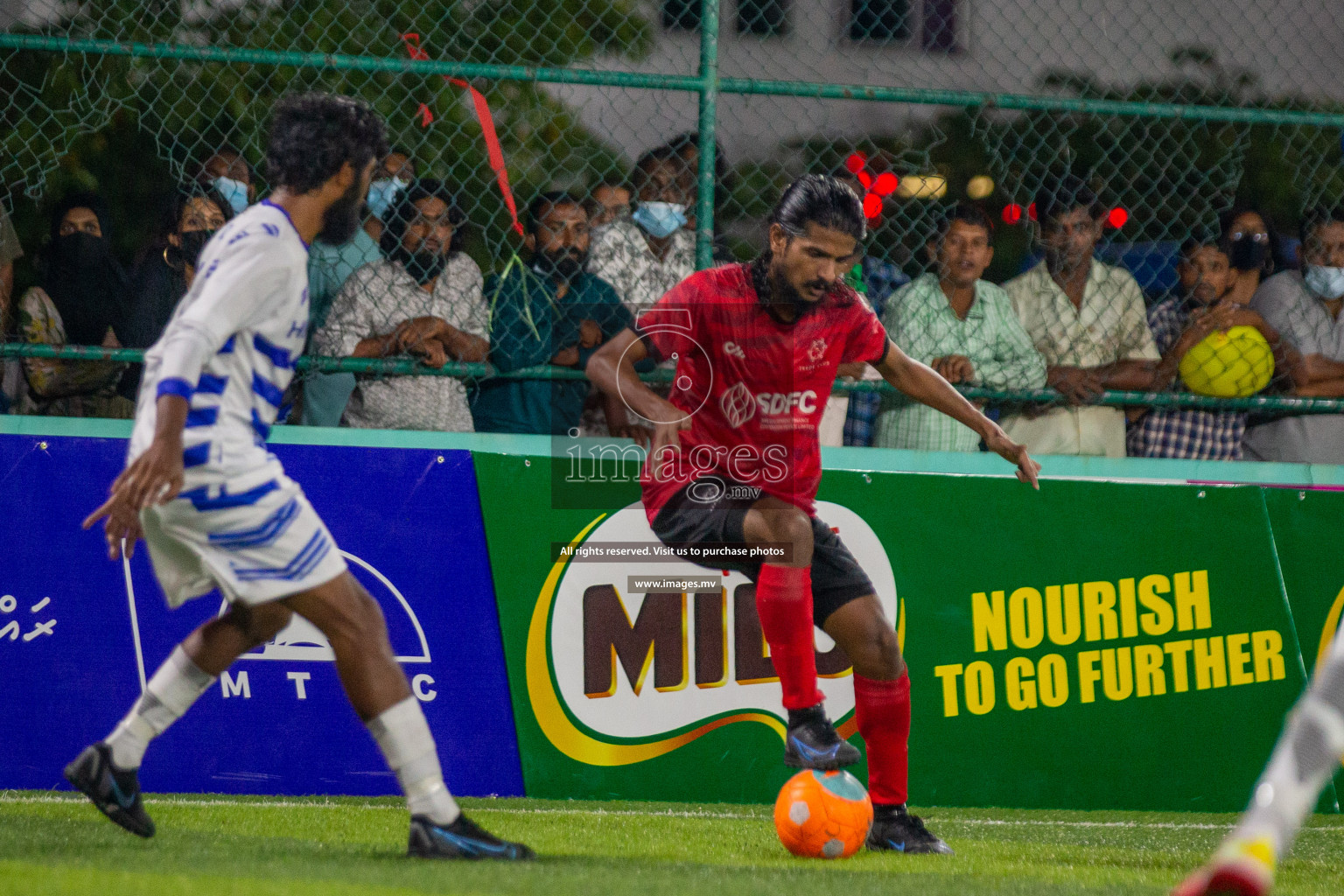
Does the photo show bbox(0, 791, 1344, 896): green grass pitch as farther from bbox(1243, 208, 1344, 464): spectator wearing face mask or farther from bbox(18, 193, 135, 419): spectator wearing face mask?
bbox(1243, 208, 1344, 464): spectator wearing face mask

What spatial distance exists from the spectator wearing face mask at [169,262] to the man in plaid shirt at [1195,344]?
4409 mm

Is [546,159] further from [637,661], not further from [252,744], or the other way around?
[252,744]

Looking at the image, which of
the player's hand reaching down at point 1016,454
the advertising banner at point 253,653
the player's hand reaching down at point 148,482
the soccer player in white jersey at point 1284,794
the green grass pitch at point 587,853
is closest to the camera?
the soccer player in white jersey at point 1284,794

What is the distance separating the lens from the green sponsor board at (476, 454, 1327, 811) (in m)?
6.54

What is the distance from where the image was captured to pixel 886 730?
516cm

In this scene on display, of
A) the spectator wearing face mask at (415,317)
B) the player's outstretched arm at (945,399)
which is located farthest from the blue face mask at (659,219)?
the player's outstretched arm at (945,399)

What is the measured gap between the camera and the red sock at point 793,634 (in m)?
4.89

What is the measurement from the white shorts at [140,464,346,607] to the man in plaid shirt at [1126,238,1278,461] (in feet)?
14.6

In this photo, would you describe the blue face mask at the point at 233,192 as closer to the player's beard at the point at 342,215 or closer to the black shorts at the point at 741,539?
the player's beard at the point at 342,215

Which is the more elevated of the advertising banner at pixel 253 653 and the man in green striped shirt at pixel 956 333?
the man in green striped shirt at pixel 956 333

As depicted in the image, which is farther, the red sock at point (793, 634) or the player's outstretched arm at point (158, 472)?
the red sock at point (793, 634)

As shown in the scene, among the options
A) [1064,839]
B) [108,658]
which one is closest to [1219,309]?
[1064,839]

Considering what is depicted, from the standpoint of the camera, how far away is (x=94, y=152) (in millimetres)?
6656

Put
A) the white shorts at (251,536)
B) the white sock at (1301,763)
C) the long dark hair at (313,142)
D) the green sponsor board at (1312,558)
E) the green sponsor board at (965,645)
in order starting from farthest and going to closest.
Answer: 1. the green sponsor board at (1312,558)
2. the green sponsor board at (965,645)
3. the long dark hair at (313,142)
4. the white shorts at (251,536)
5. the white sock at (1301,763)
